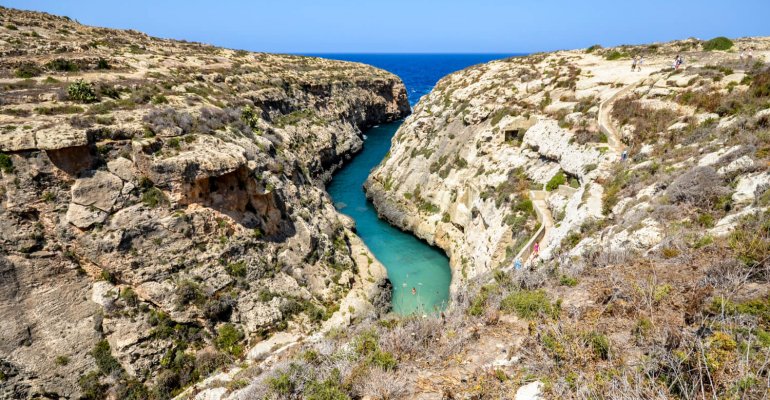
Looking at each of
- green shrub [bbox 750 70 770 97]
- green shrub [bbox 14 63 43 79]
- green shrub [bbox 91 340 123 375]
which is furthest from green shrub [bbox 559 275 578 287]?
green shrub [bbox 14 63 43 79]

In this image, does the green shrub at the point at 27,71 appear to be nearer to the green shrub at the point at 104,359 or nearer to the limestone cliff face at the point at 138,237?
the limestone cliff face at the point at 138,237

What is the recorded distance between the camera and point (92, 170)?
18.6m

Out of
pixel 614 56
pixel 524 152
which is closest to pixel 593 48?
pixel 614 56

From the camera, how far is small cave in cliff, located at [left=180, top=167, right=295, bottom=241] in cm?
2073

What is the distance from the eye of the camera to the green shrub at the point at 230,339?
1905 cm

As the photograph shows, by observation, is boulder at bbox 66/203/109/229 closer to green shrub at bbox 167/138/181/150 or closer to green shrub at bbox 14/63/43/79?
green shrub at bbox 167/138/181/150

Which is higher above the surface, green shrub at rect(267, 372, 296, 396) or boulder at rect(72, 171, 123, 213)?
boulder at rect(72, 171, 123, 213)

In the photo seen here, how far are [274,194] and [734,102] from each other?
2448 cm

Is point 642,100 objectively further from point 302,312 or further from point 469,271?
point 302,312

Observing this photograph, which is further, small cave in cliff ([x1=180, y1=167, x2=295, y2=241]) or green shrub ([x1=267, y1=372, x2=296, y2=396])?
small cave in cliff ([x1=180, y1=167, x2=295, y2=241])

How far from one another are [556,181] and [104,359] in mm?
24468

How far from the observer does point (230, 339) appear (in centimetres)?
1933

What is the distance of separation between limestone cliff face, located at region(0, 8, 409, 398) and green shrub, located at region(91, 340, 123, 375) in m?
0.04

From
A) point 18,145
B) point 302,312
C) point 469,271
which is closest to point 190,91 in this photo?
point 18,145
